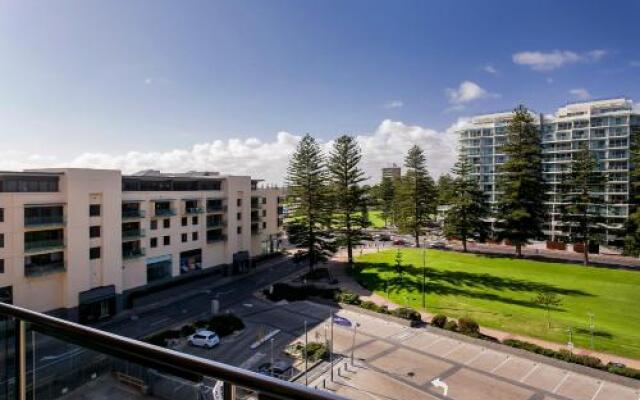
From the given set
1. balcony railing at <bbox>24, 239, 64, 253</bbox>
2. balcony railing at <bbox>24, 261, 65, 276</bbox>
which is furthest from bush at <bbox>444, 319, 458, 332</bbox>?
balcony railing at <bbox>24, 239, 64, 253</bbox>

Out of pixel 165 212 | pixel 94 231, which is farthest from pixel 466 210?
pixel 94 231

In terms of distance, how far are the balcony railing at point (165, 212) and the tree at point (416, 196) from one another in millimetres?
29135

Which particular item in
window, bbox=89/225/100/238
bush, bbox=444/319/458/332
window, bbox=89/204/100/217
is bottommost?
bush, bbox=444/319/458/332

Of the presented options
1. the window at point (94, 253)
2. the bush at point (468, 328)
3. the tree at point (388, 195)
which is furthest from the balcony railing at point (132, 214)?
the tree at point (388, 195)

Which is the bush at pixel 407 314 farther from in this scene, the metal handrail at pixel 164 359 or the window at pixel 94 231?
the metal handrail at pixel 164 359

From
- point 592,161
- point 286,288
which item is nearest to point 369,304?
point 286,288

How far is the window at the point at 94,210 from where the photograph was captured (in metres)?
26.7

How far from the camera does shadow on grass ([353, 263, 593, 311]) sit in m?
31.7

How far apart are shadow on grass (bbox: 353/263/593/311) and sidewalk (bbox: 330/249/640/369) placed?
3.83ft

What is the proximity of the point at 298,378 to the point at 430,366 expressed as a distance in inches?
247

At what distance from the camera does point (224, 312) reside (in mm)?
28578

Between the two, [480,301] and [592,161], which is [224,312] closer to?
[480,301]

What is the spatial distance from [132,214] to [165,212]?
291 cm

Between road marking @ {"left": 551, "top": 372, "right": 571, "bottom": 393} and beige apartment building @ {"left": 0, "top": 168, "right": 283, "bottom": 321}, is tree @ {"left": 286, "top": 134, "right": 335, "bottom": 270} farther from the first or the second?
road marking @ {"left": 551, "top": 372, "right": 571, "bottom": 393}
